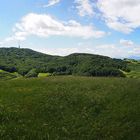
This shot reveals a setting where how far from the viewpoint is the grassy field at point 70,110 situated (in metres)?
24.1

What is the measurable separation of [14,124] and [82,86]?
16.0 meters

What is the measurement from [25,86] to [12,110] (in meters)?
11.5

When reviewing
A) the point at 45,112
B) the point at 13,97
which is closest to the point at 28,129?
the point at 45,112

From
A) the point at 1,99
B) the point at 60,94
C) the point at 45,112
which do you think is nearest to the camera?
the point at 45,112

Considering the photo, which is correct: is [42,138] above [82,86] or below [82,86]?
below

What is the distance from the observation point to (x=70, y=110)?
30156 mm

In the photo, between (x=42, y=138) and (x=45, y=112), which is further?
(x=45, y=112)

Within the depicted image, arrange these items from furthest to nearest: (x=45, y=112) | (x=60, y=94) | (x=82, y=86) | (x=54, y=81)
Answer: (x=54, y=81)
(x=82, y=86)
(x=60, y=94)
(x=45, y=112)

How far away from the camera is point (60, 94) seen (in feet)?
114

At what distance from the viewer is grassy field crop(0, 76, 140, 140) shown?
949 inches

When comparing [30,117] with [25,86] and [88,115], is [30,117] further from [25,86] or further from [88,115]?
[25,86]

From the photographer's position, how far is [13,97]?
32.7 metres

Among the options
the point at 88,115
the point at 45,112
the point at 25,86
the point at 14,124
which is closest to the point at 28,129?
the point at 14,124

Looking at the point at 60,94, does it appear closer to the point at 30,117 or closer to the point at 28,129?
the point at 30,117
